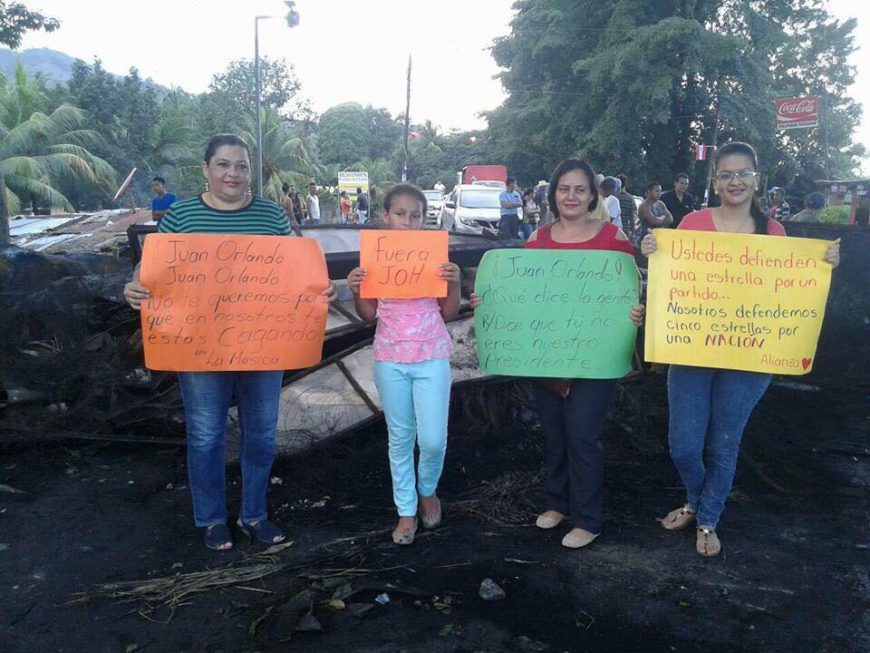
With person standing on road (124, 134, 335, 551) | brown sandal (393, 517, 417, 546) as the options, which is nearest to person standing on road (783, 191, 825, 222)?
brown sandal (393, 517, 417, 546)

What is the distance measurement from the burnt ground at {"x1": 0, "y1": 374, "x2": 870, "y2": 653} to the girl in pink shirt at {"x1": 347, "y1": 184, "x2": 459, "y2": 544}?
1.26 feet

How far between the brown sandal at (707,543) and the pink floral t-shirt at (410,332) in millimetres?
1456

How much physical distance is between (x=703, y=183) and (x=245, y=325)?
25511 mm

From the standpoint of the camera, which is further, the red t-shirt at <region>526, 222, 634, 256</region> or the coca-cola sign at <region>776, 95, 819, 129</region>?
the coca-cola sign at <region>776, 95, 819, 129</region>

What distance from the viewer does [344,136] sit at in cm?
6462

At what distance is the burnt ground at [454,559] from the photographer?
252cm

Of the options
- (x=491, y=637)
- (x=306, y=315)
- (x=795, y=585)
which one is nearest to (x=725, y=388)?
(x=795, y=585)

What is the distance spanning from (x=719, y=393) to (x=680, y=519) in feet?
2.40

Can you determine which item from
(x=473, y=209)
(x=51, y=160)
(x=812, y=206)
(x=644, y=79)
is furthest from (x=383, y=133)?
(x=812, y=206)

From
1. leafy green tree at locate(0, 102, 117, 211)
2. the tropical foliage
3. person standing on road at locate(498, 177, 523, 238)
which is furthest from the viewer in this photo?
leafy green tree at locate(0, 102, 117, 211)

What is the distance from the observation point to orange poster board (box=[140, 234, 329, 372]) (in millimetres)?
2965

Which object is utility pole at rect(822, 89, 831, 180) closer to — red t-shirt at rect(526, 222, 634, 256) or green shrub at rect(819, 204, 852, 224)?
green shrub at rect(819, 204, 852, 224)

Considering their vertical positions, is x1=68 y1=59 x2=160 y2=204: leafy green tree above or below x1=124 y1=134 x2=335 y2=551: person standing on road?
above

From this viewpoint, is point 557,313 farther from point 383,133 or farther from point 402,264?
point 383,133
